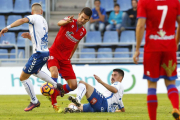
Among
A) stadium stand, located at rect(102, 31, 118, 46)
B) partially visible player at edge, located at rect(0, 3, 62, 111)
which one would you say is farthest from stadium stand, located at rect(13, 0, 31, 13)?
partially visible player at edge, located at rect(0, 3, 62, 111)

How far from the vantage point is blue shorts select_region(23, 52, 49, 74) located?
804 cm

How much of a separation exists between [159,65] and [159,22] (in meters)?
0.61

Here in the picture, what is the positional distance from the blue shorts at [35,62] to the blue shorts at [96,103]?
4.01 ft

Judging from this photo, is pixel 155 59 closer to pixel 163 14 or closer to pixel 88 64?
pixel 163 14

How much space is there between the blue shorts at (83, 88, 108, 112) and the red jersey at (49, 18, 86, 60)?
4.17ft

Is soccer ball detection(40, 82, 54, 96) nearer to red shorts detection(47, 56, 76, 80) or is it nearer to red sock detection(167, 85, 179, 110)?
red shorts detection(47, 56, 76, 80)

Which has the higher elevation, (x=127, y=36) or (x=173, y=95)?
(x=173, y=95)

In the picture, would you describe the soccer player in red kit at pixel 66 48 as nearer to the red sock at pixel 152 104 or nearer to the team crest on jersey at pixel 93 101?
the team crest on jersey at pixel 93 101

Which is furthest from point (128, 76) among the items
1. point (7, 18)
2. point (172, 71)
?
point (172, 71)

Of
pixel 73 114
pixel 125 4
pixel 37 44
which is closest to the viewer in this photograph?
pixel 73 114

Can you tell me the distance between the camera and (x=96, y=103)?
798 centimetres

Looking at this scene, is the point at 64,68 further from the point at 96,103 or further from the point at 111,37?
the point at 111,37

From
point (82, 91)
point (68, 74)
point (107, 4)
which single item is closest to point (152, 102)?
point (82, 91)

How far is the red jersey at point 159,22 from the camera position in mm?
5691
